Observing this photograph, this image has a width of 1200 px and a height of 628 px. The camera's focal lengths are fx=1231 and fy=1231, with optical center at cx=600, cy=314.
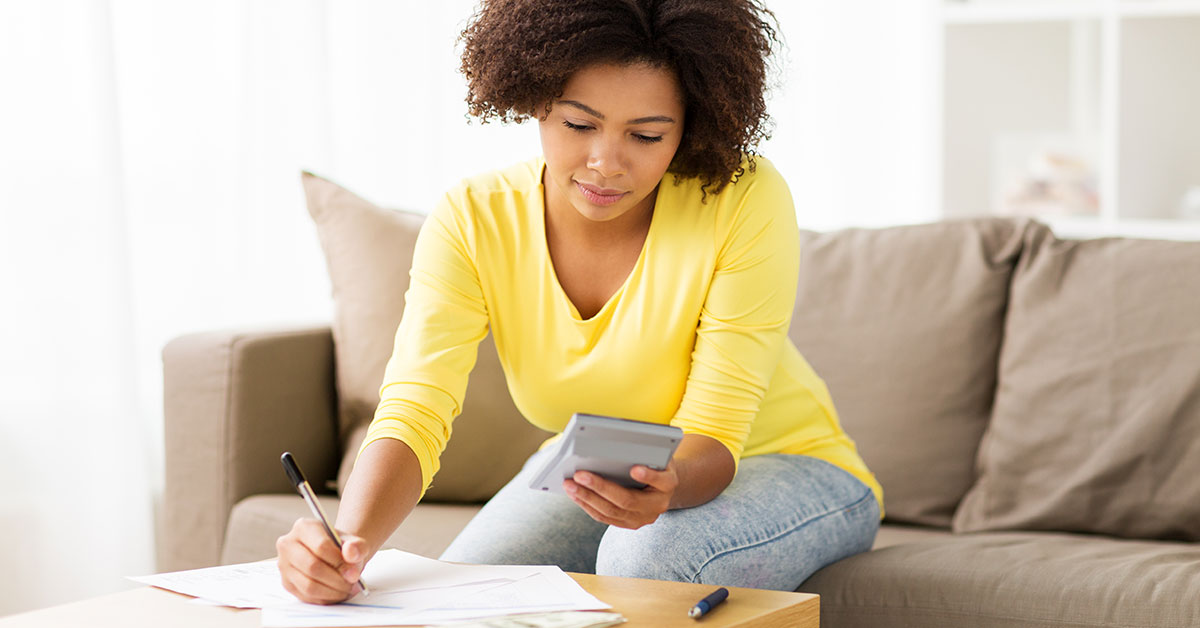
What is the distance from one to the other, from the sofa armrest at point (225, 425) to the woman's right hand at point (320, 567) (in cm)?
89

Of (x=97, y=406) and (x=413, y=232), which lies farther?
(x=97, y=406)

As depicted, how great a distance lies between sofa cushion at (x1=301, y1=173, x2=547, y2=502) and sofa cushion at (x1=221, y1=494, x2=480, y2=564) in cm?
7

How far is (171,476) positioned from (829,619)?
3.60 feet

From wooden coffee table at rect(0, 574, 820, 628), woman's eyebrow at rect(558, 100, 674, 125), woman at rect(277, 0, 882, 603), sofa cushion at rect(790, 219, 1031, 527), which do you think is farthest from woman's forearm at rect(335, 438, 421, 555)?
sofa cushion at rect(790, 219, 1031, 527)

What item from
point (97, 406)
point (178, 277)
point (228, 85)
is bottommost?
point (97, 406)

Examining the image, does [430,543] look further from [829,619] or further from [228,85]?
[228,85]

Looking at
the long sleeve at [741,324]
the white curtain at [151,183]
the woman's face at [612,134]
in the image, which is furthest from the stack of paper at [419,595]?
the white curtain at [151,183]

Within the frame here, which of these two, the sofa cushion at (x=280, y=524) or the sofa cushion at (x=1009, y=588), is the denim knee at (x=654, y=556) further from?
the sofa cushion at (x=280, y=524)

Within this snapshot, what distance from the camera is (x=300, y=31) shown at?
2.59 m

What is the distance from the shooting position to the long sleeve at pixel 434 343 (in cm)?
129

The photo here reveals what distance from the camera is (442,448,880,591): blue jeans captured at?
127 centimetres

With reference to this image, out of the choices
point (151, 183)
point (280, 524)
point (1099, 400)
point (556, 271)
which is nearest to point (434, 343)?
point (556, 271)

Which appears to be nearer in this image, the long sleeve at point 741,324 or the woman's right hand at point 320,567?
the woman's right hand at point 320,567

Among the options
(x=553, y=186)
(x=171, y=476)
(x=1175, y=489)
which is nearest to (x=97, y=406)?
(x=171, y=476)
